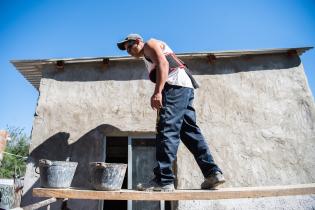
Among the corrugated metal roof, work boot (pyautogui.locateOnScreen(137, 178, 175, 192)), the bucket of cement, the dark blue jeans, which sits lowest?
work boot (pyautogui.locateOnScreen(137, 178, 175, 192))

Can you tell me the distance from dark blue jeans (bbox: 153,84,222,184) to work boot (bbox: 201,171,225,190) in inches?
1.8

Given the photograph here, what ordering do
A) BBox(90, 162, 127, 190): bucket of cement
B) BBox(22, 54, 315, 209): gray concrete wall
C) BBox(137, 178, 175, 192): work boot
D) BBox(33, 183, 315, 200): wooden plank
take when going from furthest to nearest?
BBox(22, 54, 315, 209): gray concrete wall < BBox(90, 162, 127, 190): bucket of cement < BBox(137, 178, 175, 192): work boot < BBox(33, 183, 315, 200): wooden plank

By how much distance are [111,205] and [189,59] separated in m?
7.28

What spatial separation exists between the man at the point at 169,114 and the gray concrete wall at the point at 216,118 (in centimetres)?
182

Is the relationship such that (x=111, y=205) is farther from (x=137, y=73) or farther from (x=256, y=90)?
(x=256, y=90)

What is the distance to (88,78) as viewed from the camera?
17.6 ft

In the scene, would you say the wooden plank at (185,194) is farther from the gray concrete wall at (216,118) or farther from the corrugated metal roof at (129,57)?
the corrugated metal roof at (129,57)

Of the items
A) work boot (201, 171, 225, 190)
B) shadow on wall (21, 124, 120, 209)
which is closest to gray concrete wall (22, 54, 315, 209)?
shadow on wall (21, 124, 120, 209)

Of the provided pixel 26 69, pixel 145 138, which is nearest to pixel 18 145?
pixel 26 69

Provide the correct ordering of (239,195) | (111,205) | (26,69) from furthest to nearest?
(111,205), (26,69), (239,195)

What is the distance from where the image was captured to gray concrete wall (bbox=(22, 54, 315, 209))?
4.66 m

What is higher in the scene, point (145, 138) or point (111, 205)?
point (145, 138)

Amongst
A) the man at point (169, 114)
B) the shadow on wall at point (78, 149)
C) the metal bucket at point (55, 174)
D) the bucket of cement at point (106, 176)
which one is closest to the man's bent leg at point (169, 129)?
the man at point (169, 114)

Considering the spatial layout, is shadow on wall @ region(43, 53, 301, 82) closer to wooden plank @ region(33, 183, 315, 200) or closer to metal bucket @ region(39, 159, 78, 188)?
metal bucket @ region(39, 159, 78, 188)
